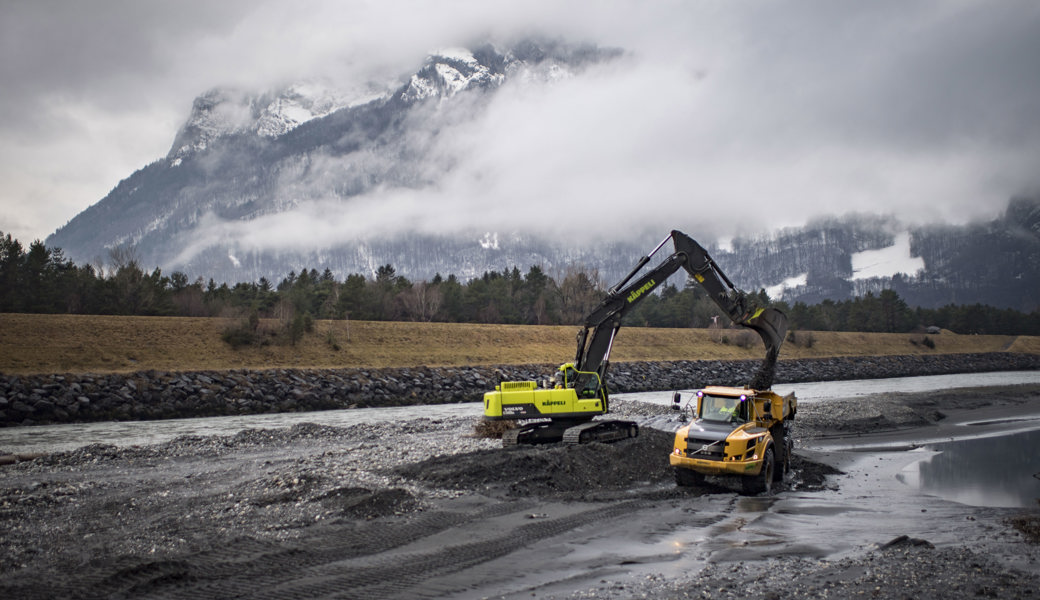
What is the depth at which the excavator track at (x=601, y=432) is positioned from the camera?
1938cm

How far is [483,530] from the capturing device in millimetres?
12297

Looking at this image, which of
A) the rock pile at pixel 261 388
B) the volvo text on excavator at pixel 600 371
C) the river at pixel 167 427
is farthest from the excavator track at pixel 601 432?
the rock pile at pixel 261 388

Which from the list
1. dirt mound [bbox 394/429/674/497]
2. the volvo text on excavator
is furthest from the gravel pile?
the volvo text on excavator

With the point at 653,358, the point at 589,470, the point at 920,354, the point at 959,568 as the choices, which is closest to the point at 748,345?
the point at 653,358

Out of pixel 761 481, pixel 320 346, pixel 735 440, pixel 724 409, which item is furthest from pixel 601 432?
pixel 320 346

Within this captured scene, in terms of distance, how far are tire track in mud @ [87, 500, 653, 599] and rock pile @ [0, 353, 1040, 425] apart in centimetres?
2927

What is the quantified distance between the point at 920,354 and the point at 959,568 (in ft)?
326

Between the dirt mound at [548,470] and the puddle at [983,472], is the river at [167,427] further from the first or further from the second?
the puddle at [983,472]

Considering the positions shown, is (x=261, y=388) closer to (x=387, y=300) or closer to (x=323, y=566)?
(x=323, y=566)

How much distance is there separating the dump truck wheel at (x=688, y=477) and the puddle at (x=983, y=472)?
6.05m

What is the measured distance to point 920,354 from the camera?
95.6 m

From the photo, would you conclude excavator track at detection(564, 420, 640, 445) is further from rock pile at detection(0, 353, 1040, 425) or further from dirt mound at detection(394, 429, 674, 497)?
rock pile at detection(0, 353, 1040, 425)

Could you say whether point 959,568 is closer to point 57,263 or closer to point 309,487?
point 309,487

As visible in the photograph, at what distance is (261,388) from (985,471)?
3729 centimetres
